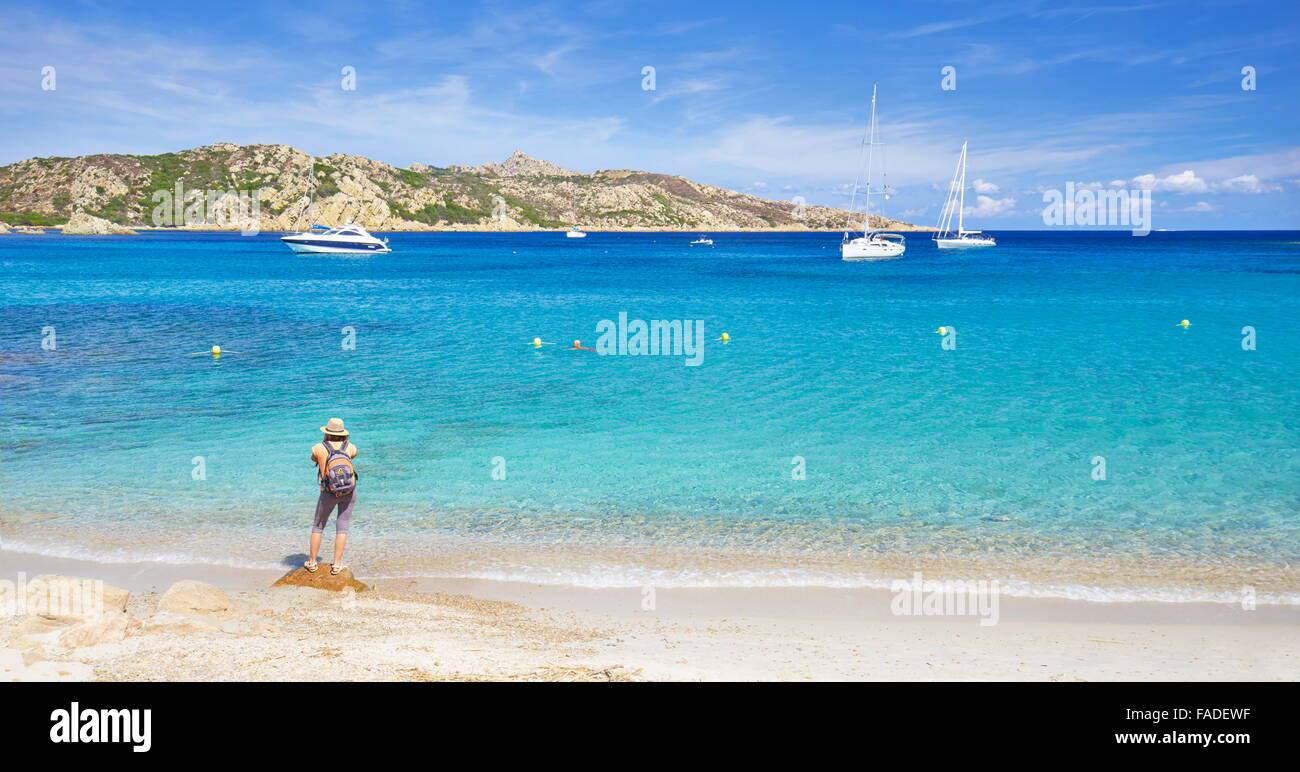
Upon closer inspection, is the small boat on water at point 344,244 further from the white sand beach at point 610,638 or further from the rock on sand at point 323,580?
the white sand beach at point 610,638

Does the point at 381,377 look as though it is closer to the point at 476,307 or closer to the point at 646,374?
the point at 646,374

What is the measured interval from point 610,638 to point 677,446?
30.1ft

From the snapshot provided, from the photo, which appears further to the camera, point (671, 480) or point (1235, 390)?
point (1235, 390)

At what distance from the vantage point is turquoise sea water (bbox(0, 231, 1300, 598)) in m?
11.9

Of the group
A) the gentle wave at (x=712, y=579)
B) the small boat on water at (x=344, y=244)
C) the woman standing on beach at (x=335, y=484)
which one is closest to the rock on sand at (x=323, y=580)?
the woman standing on beach at (x=335, y=484)

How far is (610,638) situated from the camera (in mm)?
→ 8742

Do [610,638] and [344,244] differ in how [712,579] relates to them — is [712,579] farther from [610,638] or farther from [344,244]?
[344,244]

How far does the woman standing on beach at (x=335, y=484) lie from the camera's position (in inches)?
399

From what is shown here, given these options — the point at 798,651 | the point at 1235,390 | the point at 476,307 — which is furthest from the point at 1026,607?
the point at 476,307

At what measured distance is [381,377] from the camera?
83.4 feet

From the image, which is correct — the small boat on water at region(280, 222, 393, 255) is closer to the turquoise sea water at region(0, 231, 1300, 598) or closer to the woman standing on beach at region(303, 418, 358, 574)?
the turquoise sea water at region(0, 231, 1300, 598)

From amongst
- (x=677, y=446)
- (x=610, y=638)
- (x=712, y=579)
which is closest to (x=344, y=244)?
(x=677, y=446)

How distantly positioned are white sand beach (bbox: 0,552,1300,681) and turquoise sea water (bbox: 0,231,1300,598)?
77 centimetres
